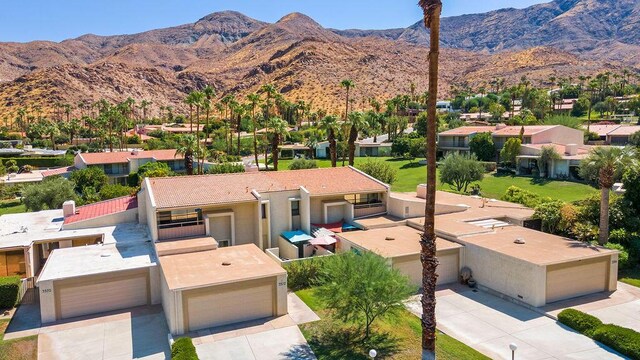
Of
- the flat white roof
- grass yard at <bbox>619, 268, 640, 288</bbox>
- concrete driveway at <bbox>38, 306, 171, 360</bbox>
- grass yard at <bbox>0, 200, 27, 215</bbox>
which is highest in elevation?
the flat white roof

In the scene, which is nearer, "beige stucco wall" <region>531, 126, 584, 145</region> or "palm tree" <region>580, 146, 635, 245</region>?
"palm tree" <region>580, 146, 635, 245</region>

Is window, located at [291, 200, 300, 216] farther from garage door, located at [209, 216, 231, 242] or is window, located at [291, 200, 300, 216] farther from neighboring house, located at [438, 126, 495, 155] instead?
neighboring house, located at [438, 126, 495, 155]

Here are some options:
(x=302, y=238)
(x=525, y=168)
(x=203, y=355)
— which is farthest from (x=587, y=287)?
(x=525, y=168)

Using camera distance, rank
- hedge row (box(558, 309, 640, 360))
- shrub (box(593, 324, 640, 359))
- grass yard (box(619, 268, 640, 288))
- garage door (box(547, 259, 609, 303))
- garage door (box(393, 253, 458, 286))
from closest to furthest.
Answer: shrub (box(593, 324, 640, 359)) < hedge row (box(558, 309, 640, 360)) < garage door (box(547, 259, 609, 303)) < garage door (box(393, 253, 458, 286)) < grass yard (box(619, 268, 640, 288))

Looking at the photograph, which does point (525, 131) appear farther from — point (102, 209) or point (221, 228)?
point (102, 209)

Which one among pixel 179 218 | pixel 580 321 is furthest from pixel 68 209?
pixel 580 321

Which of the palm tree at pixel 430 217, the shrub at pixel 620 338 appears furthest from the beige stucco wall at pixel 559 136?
the palm tree at pixel 430 217

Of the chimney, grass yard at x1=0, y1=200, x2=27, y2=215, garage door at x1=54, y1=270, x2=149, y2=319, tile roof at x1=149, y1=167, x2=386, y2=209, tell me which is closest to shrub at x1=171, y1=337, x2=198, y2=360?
garage door at x1=54, y1=270, x2=149, y2=319
